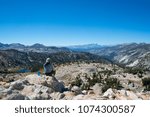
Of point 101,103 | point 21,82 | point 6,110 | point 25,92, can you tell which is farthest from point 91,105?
point 21,82

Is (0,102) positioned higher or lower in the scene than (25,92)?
higher

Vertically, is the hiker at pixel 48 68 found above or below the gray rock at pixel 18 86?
above

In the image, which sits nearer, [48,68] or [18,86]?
[18,86]

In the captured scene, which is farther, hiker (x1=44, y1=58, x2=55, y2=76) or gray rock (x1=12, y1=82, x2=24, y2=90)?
hiker (x1=44, y1=58, x2=55, y2=76)

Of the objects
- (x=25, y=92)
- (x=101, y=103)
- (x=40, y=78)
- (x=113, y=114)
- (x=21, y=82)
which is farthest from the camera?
(x=40, y=78)

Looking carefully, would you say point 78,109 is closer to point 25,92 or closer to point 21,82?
point 25,92

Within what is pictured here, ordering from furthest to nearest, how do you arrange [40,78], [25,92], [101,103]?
[40,78] < [25,92] < [101,103]

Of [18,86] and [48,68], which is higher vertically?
[48,68]

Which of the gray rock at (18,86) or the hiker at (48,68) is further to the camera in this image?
the hiker at (48,68)

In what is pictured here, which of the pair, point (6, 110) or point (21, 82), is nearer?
point (6, 110)

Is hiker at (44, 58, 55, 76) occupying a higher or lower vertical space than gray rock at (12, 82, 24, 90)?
higher
